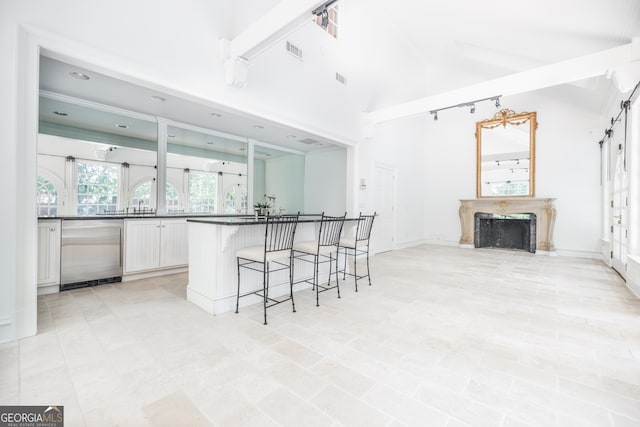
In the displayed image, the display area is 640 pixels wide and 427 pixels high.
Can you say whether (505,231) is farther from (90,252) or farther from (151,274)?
(90,252)

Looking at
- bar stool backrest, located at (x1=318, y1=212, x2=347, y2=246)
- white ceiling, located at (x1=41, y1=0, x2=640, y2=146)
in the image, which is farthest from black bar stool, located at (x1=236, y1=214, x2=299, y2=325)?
white ceiling, located at (x1=41, y1=0, x2=640, y2=146)

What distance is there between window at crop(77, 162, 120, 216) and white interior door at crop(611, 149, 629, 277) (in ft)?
24.5

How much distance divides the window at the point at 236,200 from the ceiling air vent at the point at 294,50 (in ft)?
9.01

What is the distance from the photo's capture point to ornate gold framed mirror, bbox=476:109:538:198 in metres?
6.92

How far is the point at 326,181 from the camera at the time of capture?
22.2 ft

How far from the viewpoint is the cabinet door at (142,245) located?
12.8 feet

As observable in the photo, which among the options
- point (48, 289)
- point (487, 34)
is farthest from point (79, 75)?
point (487, 34)

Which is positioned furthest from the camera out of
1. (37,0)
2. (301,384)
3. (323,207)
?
(323,207)

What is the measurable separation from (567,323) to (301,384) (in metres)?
2.65

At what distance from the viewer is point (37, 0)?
226cm

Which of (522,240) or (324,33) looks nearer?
(324,33)

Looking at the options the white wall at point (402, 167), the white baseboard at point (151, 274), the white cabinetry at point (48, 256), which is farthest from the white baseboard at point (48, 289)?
the white wall at point (402, 167)

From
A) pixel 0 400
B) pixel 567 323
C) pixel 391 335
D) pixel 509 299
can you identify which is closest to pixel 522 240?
pixel 509 299

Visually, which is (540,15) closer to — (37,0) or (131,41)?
(131,41)
